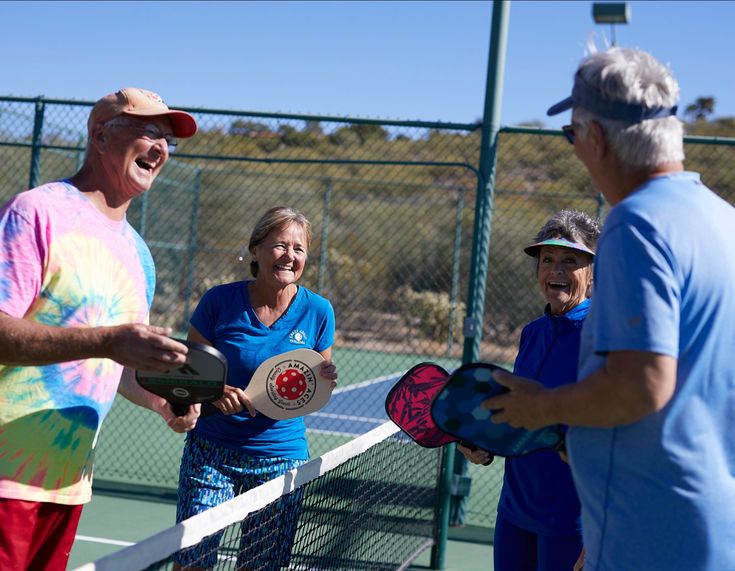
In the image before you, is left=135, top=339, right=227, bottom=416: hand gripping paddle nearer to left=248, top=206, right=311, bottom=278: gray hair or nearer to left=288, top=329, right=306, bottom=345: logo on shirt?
left=288, top=329, right=306, bottom=345: logo on shirt

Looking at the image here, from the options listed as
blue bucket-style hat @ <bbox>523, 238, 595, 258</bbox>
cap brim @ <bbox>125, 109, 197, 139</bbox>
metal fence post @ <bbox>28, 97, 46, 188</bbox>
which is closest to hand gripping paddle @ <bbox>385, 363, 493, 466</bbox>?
blue bucket-style hat @ <bbox>523, 238, 595, 258</bbox>

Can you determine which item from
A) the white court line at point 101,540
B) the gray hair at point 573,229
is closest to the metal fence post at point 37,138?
the white court line at point 101,540

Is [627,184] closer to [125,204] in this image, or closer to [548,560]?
[125,204]

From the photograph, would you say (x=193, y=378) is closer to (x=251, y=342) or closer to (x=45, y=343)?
(x=45, y=343)

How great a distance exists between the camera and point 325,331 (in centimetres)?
428

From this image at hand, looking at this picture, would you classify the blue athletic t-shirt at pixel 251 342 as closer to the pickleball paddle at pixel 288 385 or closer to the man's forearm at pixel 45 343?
the pickleball paddle at pixel 288 385

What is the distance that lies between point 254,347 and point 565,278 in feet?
4.43

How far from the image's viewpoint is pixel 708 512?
2062 millimetres

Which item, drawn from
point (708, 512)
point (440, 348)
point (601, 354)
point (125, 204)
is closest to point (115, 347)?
point (125, 204)

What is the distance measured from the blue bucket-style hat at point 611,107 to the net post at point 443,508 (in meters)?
4.24

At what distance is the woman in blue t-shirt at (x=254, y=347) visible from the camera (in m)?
4.03

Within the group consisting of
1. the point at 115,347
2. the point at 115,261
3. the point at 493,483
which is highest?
the point at 115,261

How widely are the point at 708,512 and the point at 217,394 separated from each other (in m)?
1.34

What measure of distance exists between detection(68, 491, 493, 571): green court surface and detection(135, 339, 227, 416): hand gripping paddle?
132 inches
